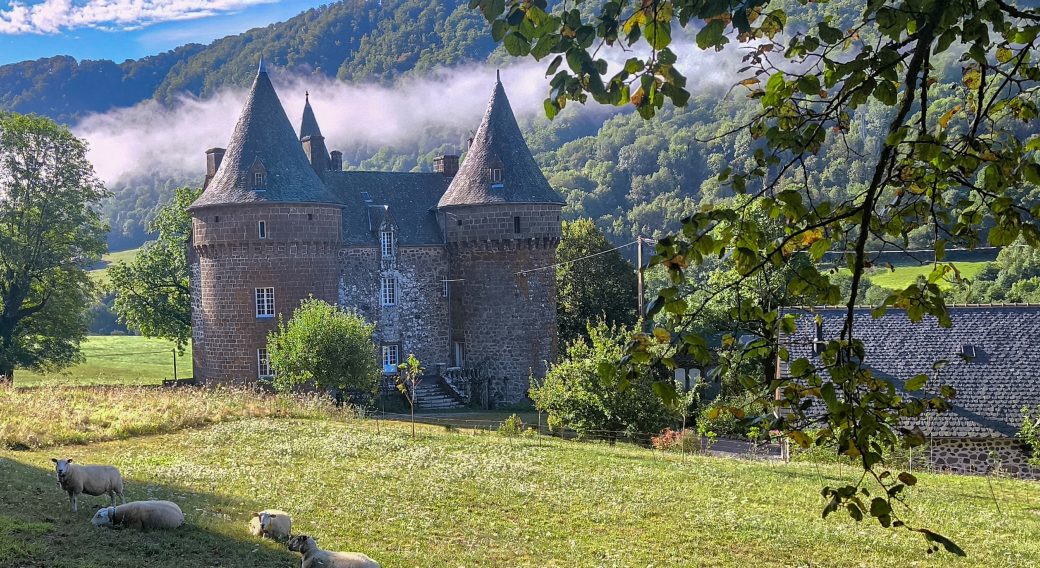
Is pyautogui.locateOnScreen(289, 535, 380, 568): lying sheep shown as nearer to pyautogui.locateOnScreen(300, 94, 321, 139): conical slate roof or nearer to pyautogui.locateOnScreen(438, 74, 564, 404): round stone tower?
pyautogui.locateOnScreen(438, 74, 564, 404): round stone tower

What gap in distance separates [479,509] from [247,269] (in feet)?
78.6

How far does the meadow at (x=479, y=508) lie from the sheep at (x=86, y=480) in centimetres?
28

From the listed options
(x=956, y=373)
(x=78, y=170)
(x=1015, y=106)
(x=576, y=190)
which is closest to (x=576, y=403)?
(x=956, y=373)

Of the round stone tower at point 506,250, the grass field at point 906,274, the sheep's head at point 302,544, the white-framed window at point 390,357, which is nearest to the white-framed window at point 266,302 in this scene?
the white-framed window at point 390,357

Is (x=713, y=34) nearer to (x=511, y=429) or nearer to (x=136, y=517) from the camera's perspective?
(x=136, y=517)

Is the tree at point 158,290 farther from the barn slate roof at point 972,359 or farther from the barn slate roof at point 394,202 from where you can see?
the barn slate roof at point 972,359

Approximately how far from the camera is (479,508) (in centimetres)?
1422

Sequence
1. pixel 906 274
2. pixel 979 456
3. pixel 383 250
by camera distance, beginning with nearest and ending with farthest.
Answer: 1. pixel 979 456
2. pixel 383 250
3. pixel 906 274

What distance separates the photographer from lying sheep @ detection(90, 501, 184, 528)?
424 inches

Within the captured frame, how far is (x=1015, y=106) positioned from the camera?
4.84 metres

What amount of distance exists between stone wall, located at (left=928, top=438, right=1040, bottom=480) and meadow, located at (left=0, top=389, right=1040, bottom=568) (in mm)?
5449

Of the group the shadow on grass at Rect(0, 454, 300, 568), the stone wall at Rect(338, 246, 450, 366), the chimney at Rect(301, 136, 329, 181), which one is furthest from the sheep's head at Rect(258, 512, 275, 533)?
the chimney at Rect(301, 136, 329, 181)

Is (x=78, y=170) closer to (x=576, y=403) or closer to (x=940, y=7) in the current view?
Result: (x=576, y=403)

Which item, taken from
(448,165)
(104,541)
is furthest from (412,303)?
(104,541)
